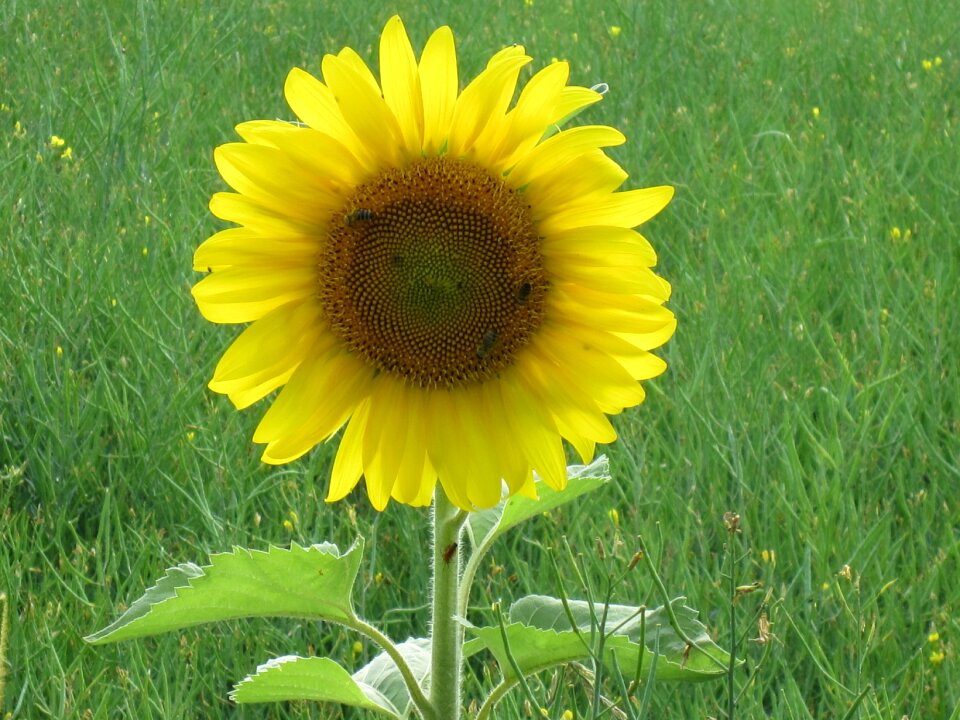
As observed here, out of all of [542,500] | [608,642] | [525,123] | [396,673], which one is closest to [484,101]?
[525,123]

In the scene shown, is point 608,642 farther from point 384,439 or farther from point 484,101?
point 484,101

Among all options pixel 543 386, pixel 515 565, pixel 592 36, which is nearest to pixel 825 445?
pixel 515 565

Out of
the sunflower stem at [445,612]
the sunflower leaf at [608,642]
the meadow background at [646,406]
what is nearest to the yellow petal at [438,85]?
the sunflower stem at [445,612]

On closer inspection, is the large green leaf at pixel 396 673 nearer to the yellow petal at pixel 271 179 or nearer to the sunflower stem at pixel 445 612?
the sunflower stem at pixel 445 612

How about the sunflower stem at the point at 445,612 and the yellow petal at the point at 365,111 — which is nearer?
the yellow petal at the point at 365,111

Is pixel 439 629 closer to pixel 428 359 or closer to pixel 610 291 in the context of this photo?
pixel 428 359

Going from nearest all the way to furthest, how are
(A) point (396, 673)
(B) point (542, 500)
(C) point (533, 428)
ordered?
(C) point (533, 428) → (B) point (542, 500) → (A) point (396, 673)
